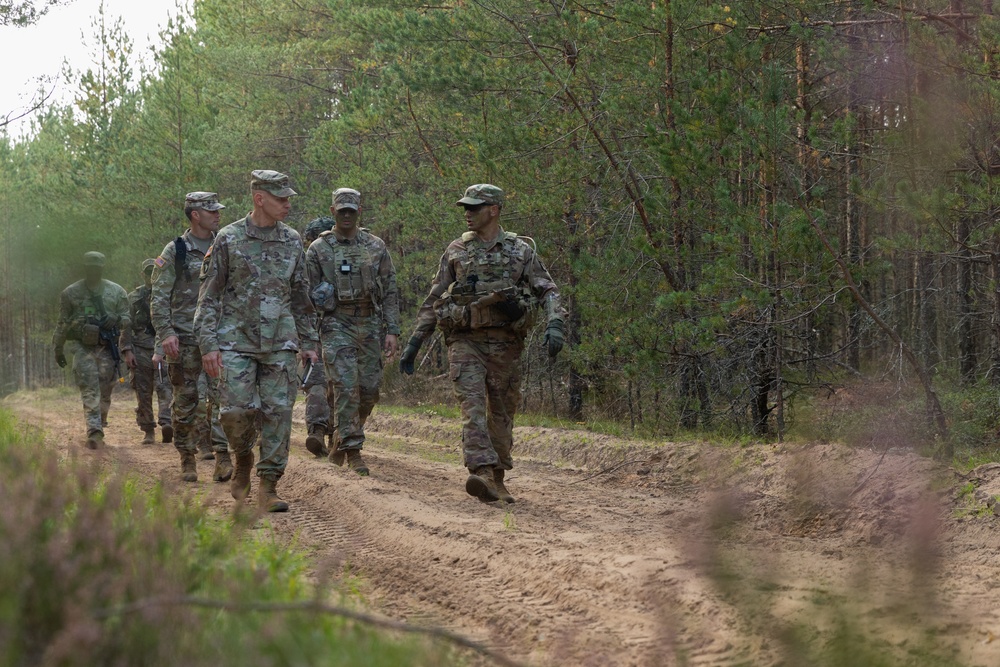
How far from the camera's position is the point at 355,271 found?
10.4m

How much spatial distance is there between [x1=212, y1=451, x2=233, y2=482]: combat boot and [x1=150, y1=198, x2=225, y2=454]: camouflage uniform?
523 millimetres

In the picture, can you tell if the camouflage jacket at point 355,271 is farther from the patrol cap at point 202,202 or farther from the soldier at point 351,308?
the patrol cap at point 202,202

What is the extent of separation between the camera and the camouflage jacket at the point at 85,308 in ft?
42.4

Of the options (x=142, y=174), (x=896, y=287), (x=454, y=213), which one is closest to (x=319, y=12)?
(x=142, y=174)

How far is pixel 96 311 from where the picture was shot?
13164 mm

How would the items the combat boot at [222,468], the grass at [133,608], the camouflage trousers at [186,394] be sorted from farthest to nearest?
the camouflage trousers at [186,394] → the combat boot at [222,468] → the grass at [133,608]

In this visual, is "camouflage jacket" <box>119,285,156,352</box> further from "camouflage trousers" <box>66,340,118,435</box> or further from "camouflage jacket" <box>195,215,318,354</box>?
"camouflage jacket" <box>195,215,318,354</box>

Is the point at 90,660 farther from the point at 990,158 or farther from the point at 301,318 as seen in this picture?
the point at 990,158

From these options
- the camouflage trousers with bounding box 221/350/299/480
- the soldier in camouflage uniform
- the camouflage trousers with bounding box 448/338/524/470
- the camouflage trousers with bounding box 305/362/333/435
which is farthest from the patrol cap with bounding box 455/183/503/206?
the camouflage trousers with bounding box 305/362/333/435

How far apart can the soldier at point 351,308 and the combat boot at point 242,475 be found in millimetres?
2250

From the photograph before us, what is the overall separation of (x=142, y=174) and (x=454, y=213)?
14.3m

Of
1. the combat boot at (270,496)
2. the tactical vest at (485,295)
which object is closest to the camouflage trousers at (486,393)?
the tactical vest at (485,295)

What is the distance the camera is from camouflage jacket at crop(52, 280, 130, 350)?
12938mm

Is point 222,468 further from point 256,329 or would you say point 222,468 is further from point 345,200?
point 345,200
